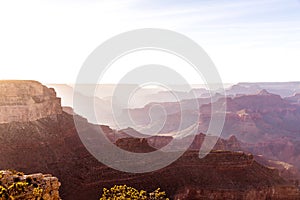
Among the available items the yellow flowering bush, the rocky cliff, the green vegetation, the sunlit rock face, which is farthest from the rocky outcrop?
the sunlit rock face

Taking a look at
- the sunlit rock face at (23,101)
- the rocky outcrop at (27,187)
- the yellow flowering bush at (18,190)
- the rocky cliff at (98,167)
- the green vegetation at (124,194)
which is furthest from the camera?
the sunlit rock face at (23,101)

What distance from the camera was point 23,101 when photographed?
7088 centimetres

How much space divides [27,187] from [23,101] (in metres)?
51.5

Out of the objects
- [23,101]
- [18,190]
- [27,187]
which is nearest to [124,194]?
[27,187]

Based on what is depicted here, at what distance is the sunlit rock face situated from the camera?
6888 centimetres

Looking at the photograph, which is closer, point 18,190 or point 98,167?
point 18,190

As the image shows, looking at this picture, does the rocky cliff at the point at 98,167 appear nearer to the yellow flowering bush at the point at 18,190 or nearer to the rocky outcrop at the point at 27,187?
the rocky outcrop at the point at 27,187

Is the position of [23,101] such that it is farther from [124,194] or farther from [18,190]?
[18,190]

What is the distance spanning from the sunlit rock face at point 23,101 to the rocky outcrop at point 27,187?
48.0 m

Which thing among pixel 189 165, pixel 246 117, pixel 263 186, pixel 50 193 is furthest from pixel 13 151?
pixel 246 117

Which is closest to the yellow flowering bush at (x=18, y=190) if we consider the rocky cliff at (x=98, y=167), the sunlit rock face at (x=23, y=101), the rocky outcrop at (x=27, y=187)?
the rocky outcrop at (x=27, y=187)

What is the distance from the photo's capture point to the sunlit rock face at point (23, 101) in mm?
68875

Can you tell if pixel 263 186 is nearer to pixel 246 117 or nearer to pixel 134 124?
pixel 246 117

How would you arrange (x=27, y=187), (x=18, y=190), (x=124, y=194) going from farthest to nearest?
(x=124, y=194)
(x=27, y=187)
(x=18, y=190)
